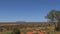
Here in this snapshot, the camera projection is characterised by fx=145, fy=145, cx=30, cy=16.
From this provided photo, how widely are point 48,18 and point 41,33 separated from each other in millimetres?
31668

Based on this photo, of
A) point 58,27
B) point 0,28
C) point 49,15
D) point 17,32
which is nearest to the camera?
point 17,32

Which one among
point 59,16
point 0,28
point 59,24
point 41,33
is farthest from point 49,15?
point 41,33

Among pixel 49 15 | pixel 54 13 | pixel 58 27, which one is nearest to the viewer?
pixel 58 27

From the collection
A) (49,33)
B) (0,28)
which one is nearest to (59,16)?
(0,28)

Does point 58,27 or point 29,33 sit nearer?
point 29,33

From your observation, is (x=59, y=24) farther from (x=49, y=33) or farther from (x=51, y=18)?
(x=49, y=33)

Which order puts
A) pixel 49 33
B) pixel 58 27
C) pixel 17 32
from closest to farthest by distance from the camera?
pixel 17 32
pixel 49 33
pixel 58 27

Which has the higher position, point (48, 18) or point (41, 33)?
point (48, 18)

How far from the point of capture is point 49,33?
21094 millimetres

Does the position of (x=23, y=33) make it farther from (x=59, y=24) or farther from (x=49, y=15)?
(x=49, y=15)

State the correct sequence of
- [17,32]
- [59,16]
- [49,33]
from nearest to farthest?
[17,32] < [49,33] < [59,16]

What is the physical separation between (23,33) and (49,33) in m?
3.82

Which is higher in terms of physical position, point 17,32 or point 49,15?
point 49,15

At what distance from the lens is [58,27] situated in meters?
38.6
